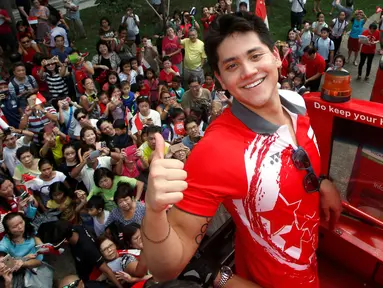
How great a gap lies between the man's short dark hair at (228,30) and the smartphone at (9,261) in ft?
9.82

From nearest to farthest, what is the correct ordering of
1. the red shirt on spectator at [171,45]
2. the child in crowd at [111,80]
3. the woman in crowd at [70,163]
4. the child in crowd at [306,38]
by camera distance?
the woman in crowd at [70,163] < the child in crowd at [111,80] < the red shirt on spectator at [171,45] < the child in crowd at [306,38]

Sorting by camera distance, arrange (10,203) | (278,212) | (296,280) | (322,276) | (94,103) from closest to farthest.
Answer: (278,212)
(296,280)
(322,276)
(10,203)
(94,103)

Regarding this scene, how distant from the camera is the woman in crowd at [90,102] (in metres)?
6.17

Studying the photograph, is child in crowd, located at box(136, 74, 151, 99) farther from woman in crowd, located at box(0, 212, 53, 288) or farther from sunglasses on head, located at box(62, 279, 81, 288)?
sunglasses on head, located at box(62, 279, 81, 288)

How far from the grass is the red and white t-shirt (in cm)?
909

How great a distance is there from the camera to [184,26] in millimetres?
9289

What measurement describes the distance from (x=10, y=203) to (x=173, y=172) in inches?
150

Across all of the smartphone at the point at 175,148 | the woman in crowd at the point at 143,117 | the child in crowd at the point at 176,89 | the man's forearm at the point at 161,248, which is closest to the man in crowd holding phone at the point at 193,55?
the child in crowd at the point at 176,89

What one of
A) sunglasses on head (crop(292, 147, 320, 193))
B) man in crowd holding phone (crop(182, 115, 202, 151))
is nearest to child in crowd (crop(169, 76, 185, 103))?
man in crowd holding phone (crop(182, 115, 202, 151))

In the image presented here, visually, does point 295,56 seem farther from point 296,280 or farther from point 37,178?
point 296,280

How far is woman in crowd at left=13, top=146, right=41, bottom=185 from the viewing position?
4766 millimetres

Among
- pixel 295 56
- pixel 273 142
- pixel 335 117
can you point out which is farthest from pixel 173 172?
pixel 295 56

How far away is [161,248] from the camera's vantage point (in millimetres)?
1541

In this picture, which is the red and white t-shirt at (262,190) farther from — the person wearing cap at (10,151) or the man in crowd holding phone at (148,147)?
the person wearing cap at (10,151)
